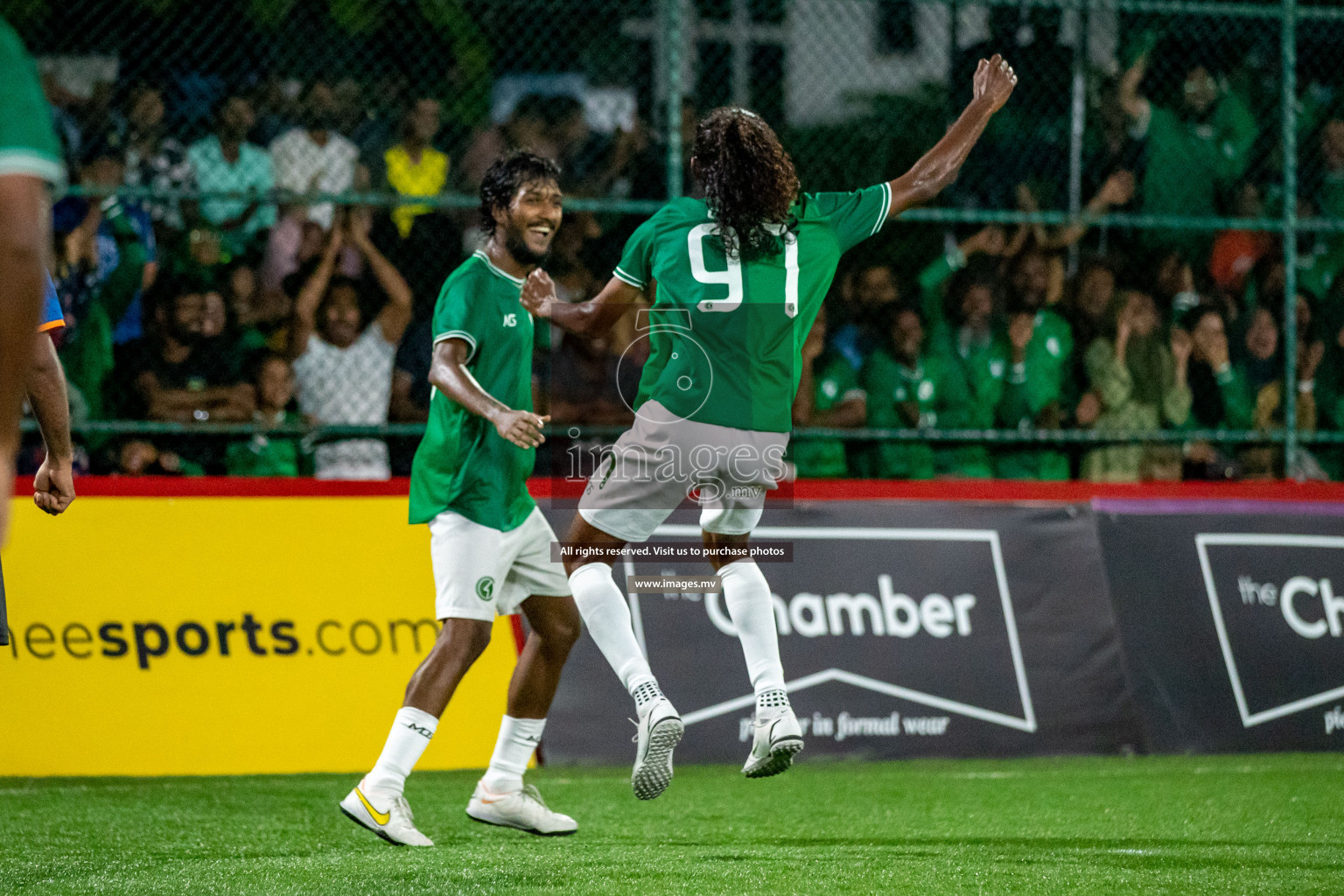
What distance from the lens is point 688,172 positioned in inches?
382

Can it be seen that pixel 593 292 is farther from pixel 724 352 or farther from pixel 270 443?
pixel 724 352

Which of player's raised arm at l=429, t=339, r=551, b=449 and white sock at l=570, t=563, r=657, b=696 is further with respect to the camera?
white sock at l=570, t=563, r=657, b=696

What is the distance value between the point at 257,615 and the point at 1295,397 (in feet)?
20.4

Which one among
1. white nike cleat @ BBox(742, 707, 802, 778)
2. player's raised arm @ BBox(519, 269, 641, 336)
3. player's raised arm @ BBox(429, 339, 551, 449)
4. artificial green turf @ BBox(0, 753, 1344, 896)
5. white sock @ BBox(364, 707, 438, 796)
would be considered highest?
player's raised arm @ BBox(519, 269, 641, 336)

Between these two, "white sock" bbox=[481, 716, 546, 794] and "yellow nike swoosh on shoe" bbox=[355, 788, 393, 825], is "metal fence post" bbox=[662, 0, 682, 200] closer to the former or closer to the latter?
"white sock" bbox=[481, 716, 546, 794]

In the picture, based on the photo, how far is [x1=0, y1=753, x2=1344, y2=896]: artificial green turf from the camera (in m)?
4.81

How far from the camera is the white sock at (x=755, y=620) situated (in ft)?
17.2

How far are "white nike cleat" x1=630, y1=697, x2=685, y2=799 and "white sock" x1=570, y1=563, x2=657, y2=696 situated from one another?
0.28 m

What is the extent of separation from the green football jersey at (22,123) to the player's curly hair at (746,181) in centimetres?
281

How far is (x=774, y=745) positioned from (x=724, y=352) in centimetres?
124

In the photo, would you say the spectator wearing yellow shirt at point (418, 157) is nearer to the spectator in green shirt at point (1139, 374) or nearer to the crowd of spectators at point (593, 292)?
the crowd of spectators at point (593, 292)

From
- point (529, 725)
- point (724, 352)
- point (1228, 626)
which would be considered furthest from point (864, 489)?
point (724, 352)

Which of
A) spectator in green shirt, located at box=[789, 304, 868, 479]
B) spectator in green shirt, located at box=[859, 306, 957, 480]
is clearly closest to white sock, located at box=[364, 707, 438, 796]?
spectator in green shirt, located at box=[789, 304, 868, 479]

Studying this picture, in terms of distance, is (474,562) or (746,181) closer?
(746,181)
